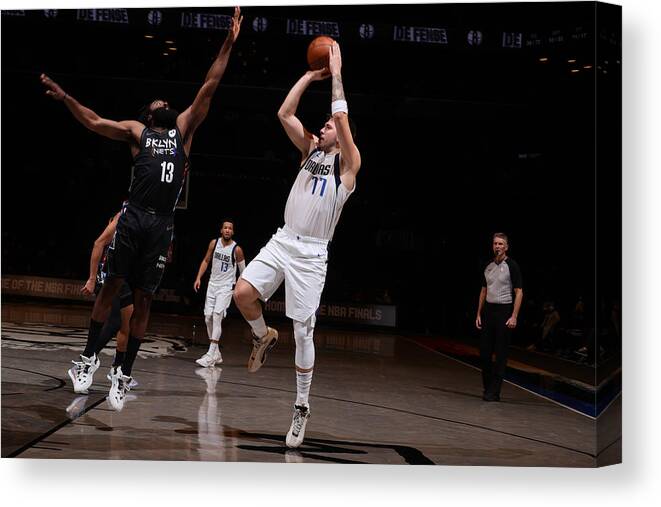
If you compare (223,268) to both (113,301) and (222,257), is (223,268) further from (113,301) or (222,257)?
(113,301)

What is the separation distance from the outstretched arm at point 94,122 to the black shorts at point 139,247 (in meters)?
0.52

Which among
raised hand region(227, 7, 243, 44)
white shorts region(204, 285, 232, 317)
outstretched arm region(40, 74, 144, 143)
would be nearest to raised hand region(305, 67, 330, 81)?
raised hand region(227, 7, 243, 44)

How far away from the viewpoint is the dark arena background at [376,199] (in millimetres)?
5809

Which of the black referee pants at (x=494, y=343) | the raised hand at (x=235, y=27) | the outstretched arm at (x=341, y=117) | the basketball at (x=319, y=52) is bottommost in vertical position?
the black referee pants at (x=494, y=343)

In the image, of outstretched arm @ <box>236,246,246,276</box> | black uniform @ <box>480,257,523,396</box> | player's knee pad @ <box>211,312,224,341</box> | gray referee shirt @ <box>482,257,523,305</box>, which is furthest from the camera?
player's knee pad @ <box>211,312,224,341</box>

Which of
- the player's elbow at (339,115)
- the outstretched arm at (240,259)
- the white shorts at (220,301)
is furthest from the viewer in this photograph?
the white shorts at (220,301)

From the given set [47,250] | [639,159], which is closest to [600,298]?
[639,159]

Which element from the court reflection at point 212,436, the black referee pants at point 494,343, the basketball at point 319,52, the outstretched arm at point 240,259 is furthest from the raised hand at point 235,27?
the black referee pants at point 494,343

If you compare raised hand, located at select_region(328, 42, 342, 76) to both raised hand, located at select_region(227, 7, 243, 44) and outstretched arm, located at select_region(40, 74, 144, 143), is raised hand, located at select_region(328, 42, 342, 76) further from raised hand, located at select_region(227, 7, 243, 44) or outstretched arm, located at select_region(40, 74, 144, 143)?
outstretched arm, located at select_region(40, 74, 144, 143)

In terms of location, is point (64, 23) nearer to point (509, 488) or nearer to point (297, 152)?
point (297, 152)

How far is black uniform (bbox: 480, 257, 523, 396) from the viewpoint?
7.25 meters

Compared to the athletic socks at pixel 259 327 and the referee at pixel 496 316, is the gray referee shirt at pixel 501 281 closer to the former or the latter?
the referee at pixel 496 316

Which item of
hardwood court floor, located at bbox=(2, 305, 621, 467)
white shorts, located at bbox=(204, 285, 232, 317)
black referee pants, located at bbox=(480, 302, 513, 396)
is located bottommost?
hardwood court floor, located at bbox=(2, 305, 621, 467)

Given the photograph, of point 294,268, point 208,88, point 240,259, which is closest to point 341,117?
point 294,268
